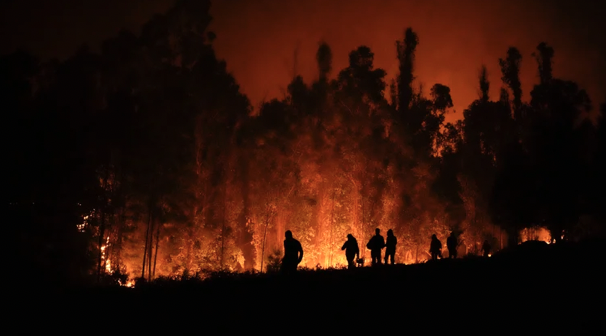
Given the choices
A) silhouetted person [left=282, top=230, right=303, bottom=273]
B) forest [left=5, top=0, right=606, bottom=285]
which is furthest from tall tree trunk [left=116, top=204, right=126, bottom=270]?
silhouetted person [left=282, top=230, right=303, bottom=273]

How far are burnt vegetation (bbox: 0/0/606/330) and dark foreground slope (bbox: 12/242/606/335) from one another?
29cm

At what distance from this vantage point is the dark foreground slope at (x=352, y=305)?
876 cm

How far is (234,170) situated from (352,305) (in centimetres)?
2828

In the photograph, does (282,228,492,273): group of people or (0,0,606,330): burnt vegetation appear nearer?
(282,228,492,273): group of people

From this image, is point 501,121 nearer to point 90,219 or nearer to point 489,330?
point 90,219

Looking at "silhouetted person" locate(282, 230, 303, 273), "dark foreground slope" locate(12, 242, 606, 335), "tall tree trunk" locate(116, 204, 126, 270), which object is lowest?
"dark foreground slope" locate(12, 242, 606, 335)

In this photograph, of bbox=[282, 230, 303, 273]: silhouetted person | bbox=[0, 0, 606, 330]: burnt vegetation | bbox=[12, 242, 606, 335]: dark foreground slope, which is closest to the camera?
bbox=[12, 242, 606, 335]: dark foreground slope

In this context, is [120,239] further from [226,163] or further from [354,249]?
[354,249]

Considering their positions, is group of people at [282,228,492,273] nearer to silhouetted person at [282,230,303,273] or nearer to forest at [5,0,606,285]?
silhouetted person at [282,230,303,273]

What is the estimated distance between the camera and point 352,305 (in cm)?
1003

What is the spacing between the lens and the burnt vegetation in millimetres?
18141

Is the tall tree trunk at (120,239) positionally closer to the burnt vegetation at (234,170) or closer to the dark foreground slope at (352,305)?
the burnt vegetation at (234,170)

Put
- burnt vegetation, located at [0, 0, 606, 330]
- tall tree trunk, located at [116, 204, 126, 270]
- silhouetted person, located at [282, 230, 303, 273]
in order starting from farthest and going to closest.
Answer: tall tree trunk, located at [116, 204, 126, 270] → burnt vegetation, located at [0, 0, 606, 330] → silhouetted person, located at [282, 230, 303, 273]

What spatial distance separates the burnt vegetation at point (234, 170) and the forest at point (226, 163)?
102 millimetres
